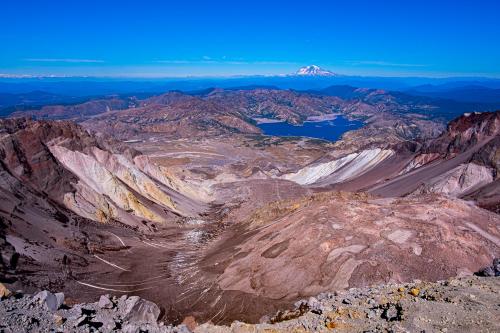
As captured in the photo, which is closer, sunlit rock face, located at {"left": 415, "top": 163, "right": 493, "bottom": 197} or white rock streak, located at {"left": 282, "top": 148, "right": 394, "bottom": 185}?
sunlit rock face, located at {"left": 415, "top": 163, "right": 493, "bottom": 197}

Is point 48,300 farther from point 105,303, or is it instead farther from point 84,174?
point 84,174

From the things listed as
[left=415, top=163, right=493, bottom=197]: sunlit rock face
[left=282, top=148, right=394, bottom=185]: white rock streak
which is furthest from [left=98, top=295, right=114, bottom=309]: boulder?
[left=282, top=148, right=394, bottom=185]: white rock streak

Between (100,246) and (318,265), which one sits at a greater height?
(318,265)

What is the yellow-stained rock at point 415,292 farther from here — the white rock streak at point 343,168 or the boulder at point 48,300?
the white rock streak at point 343,168

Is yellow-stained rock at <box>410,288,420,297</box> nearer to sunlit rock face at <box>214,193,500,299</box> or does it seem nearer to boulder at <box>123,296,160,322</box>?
sunlit rock face at <box>214,193,500,299</box>

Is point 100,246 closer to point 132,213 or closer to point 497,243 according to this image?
point 132,213

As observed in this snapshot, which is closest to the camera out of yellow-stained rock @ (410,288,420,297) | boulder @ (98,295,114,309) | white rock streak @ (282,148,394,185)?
yellow-stained rock @ (410,288,420,297)

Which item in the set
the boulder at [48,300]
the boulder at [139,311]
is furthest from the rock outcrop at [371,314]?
the boulder at [139,311]

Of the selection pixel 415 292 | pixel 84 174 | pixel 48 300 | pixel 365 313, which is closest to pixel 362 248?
pixel 415 292

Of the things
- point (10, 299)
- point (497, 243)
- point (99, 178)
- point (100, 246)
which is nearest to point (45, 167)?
point (99, 178)
